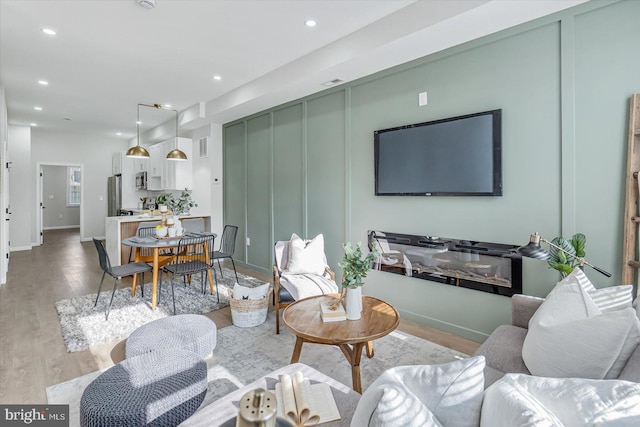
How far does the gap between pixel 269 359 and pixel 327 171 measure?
2.37 metres

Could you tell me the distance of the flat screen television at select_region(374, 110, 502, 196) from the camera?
8.98 ft

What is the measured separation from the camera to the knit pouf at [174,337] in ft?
7.57

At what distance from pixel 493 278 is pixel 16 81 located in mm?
6465

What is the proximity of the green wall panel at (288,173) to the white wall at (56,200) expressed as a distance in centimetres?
1033

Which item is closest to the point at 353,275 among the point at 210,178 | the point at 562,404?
the point at 562,404

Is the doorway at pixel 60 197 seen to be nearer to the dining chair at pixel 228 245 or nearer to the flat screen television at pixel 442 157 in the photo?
the dining chair at pixel 228 245

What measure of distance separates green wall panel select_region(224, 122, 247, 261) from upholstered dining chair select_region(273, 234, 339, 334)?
2.23 meters

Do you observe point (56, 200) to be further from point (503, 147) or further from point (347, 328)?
point (503, 147)

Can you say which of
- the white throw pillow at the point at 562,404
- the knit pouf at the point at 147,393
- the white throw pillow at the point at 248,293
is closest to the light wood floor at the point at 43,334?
the white throw pillow at the point at 248,293

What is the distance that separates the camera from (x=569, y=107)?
237 centimetres

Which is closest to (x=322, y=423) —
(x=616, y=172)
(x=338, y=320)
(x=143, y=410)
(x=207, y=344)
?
(x=143, y=410)

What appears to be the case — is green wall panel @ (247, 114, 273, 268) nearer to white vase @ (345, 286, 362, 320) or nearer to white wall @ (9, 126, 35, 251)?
white vase @ (345, 286, 362, 320)

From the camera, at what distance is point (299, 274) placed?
348 cm

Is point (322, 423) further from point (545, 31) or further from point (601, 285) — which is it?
point (545, 31)
